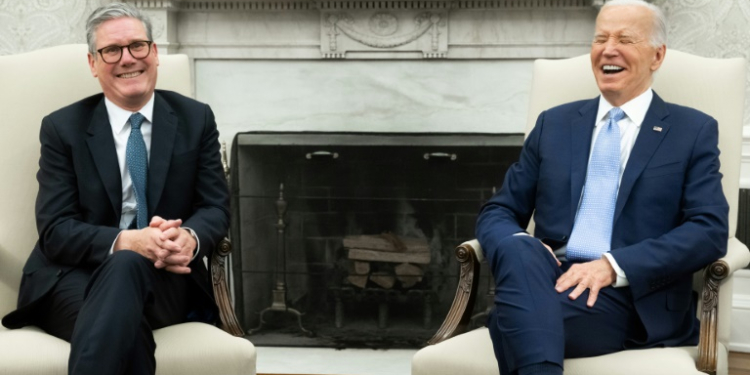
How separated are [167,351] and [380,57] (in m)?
1.90

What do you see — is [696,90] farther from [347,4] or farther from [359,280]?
[359,280]

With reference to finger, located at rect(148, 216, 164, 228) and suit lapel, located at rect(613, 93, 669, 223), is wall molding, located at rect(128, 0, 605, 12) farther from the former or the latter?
finger, located at rect(148, 216, 164, 228)

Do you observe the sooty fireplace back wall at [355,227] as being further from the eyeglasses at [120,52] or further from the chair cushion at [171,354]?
the chair cushion at [171,354]

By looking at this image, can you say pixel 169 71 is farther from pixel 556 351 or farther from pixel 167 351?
pixel 556 351

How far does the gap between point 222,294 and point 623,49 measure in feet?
3.72

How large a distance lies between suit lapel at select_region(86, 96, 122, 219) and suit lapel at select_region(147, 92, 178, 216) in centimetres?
8

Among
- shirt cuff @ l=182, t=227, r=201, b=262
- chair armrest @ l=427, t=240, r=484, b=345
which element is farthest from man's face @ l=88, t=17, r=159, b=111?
chair armrest @ l=427, t=240, r=484, b=345

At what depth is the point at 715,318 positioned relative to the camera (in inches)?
77.9

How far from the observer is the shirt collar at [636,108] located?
224 centimetres

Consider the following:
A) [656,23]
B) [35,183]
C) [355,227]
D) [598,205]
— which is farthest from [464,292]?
[355,227]

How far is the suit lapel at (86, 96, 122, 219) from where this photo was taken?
2.23 metres

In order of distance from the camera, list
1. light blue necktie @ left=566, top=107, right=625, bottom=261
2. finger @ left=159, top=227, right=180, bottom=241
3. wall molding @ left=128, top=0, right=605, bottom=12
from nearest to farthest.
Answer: finger @ left=159, top=227, right=180, bottom=241 → light blue necktie @ left=566, top=107, right=625, bottom=261 → wall molding @ left=128, top=0, right=605, bottom=12

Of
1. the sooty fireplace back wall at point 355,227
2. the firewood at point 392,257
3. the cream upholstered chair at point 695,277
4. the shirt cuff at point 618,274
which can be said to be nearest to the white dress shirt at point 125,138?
the cream upholstered chair at point 695,277

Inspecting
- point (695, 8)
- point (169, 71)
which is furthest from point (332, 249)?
point (695, 8)
